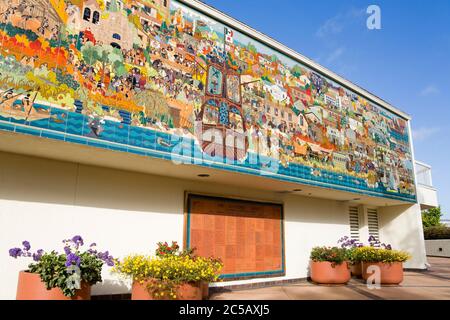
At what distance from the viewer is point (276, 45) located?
11.1 m

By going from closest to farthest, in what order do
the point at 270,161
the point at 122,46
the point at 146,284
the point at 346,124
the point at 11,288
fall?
the point at 146,284
the point at 11,288
the point at 122,46
the point at 270,161
the point at 346,124

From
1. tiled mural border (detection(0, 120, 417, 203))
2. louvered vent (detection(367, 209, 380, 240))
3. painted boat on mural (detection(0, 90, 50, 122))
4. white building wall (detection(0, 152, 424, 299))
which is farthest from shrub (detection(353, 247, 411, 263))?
painted boat on mural (detection(0, 90, 50, 122))

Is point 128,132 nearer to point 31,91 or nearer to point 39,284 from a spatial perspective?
point 31,91

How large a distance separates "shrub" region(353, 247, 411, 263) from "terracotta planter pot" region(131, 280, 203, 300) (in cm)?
740

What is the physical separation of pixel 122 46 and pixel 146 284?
4977 mm

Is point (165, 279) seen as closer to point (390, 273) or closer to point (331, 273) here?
point (331, 273)

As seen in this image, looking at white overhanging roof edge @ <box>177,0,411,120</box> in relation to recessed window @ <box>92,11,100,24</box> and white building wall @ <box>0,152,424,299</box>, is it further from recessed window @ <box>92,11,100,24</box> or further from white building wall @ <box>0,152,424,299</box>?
white building wall @ <box>0,152,424,299</box>

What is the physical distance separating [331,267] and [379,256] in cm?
178

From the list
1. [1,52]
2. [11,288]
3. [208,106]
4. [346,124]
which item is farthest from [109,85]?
[346,124]

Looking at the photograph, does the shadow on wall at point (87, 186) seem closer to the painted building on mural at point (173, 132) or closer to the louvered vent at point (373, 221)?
the painted building on mural at point (173, 132)

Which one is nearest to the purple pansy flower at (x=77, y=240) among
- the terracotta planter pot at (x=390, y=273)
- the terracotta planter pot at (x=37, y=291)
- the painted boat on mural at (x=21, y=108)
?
the terracotta planter pot at (x=37, y=291)

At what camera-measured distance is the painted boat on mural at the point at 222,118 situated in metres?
8.51

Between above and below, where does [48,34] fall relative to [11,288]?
above

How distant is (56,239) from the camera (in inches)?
299
